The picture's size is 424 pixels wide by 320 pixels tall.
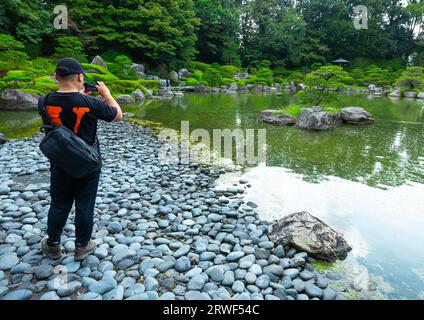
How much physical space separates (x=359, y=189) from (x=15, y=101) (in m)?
10.7

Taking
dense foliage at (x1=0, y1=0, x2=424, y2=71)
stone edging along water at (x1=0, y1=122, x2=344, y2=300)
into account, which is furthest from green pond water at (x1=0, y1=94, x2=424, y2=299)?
dense foliage at (x1=0, y1=0, x2=424, y2=71)

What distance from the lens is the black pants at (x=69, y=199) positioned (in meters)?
2.09

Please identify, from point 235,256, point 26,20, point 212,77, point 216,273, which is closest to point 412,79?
point 212,77

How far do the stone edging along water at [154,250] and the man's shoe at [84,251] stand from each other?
0.14 feet

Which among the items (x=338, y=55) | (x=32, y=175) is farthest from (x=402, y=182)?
(x=338, y=55)

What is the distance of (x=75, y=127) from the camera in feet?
6.57

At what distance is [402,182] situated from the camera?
14.9ft

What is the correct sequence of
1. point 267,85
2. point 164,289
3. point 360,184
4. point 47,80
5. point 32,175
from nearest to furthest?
1. point 164,289
2. point 32,175
3. point 360,184
4. point 47,80
5. point 267,85

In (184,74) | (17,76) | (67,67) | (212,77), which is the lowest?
(67,67)

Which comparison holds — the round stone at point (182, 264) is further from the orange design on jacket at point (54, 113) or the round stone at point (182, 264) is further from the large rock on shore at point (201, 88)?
the large rock on shore at point (201, 88)

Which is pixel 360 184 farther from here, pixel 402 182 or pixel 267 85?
pixel 267 85

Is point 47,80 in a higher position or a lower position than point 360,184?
higher

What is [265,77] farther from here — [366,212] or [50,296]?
[50,296]

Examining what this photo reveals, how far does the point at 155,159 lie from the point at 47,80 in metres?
10.2
